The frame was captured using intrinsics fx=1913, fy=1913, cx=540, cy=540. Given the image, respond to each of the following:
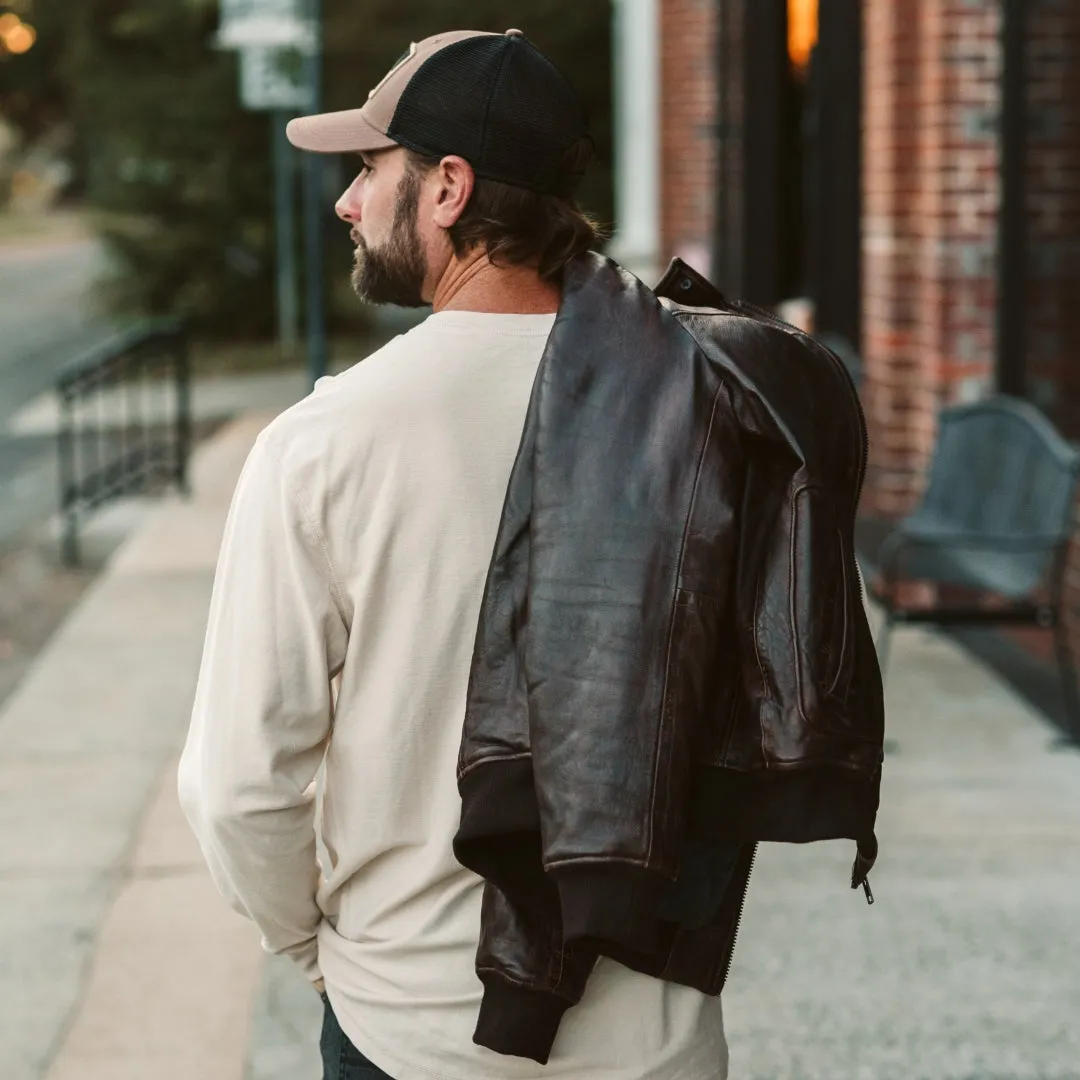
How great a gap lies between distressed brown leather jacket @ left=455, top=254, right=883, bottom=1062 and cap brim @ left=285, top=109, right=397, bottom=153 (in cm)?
26

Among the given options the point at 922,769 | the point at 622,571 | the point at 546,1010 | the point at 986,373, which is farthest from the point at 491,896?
the point at 986,373

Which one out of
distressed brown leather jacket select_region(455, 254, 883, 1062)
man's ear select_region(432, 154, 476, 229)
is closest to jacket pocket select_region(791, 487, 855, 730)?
distressed brown leather jacket select_region(455, 254, 883, 1062)

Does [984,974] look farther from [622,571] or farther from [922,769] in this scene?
[622,571]

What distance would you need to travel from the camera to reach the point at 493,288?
6.54 ft

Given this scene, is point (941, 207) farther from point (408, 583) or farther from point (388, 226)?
point (408, 583)

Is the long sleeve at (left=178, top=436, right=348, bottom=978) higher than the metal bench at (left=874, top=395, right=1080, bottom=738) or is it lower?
higher

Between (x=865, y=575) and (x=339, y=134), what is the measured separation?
584 cm

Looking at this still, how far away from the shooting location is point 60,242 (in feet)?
169

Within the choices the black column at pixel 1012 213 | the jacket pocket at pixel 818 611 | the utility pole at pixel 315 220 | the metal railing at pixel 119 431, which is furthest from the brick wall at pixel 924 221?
the jacket pocket at pixel 818 611

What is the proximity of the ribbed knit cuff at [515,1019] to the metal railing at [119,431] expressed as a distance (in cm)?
861

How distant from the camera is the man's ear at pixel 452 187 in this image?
6.44 ft

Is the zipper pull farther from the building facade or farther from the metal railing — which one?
the metal railing

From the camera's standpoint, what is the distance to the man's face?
2006 mm

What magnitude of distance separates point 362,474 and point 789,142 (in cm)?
1144
